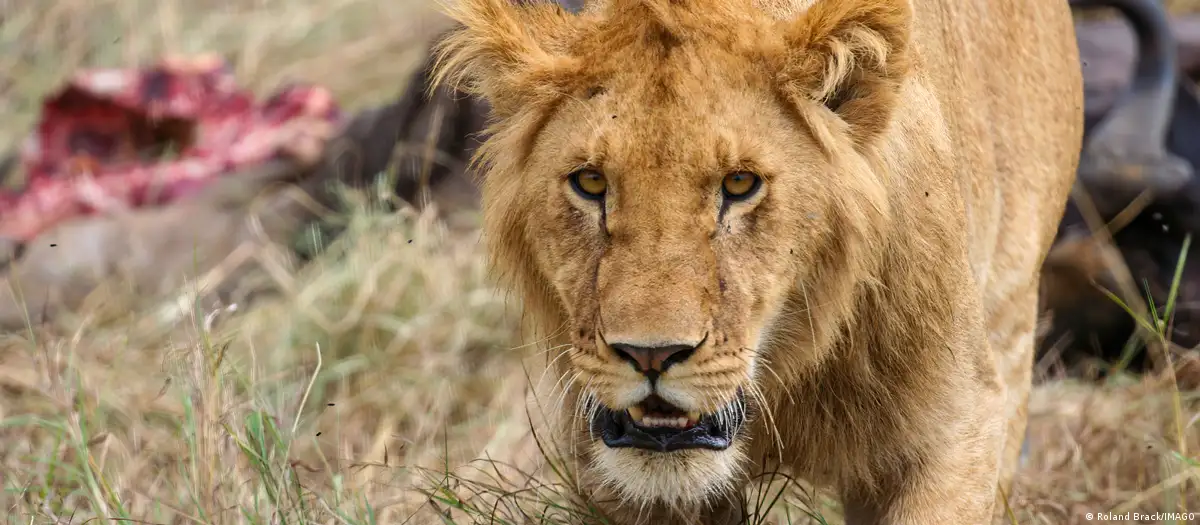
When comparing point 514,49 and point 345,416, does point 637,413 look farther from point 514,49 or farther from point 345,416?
point 345,416

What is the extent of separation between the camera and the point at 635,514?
3156 mm

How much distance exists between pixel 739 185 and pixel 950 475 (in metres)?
0.85

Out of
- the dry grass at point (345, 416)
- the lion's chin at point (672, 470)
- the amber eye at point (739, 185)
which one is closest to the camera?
the amber eye at point (739, 185)

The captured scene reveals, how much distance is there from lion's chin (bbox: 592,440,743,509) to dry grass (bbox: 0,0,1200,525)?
0.52 m

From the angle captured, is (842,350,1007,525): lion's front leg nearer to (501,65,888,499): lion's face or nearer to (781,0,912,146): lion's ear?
(501,65,888,499): lion's face

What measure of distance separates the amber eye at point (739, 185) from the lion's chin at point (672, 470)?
0.48 metres

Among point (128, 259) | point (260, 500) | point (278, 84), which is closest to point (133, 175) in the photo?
point (128, 259)

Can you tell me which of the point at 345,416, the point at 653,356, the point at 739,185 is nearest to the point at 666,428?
the point at 653,356

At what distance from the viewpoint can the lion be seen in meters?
2.56

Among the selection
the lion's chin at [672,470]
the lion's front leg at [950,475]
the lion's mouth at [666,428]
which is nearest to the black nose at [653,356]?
the lion's mouth at [666,428]

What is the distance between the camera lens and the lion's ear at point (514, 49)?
2.78 meters

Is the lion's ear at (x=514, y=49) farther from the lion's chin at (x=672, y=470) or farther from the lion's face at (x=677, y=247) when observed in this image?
the lion's chin at (x=672, y=470)

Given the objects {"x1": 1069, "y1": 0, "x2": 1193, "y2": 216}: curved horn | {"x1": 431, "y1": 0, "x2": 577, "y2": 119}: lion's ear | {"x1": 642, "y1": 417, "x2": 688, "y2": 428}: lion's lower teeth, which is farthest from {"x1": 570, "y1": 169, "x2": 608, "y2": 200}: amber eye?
{"x1": 1069, "y1": 0, "x2": 1193, "y2": 216}: curved horn

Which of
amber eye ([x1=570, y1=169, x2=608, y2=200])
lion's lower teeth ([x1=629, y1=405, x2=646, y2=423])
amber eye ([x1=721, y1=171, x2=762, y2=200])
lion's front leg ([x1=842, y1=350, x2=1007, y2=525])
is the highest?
amber eye ([x1=721, y1=171, x2=762, y2=200])
